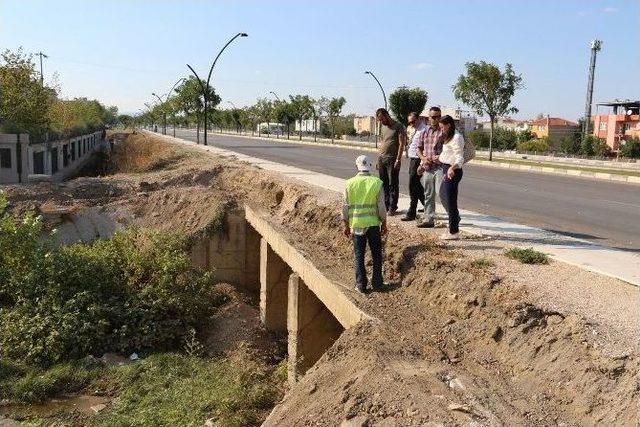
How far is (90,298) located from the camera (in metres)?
10.1

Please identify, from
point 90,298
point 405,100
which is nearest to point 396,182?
point 90,298

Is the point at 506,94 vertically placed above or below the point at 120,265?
above

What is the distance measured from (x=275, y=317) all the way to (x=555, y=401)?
7470mm

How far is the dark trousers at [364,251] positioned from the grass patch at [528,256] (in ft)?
4.64

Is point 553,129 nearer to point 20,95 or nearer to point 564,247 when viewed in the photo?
point 20,95

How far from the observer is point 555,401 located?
157 inches

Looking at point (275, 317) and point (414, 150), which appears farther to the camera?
point (275, 317)

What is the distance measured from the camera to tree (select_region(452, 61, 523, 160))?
32.9 m

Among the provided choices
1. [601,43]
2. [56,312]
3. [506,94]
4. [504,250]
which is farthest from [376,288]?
[601,43]

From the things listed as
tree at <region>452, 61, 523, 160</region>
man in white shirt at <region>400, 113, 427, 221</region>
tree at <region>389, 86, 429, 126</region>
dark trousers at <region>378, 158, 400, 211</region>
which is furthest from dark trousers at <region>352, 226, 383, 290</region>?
tree at <region>389, 86, 429, 126</region>

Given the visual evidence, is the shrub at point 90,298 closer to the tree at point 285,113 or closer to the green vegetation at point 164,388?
the green vegetation at point 164,388

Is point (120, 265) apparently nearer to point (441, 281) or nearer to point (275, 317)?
point (275, 317)

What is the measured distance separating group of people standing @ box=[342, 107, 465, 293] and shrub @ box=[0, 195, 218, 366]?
405cm

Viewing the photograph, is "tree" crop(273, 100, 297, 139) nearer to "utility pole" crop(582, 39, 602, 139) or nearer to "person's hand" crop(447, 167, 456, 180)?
"utility pole" crop(582, 39, 602, 139)
